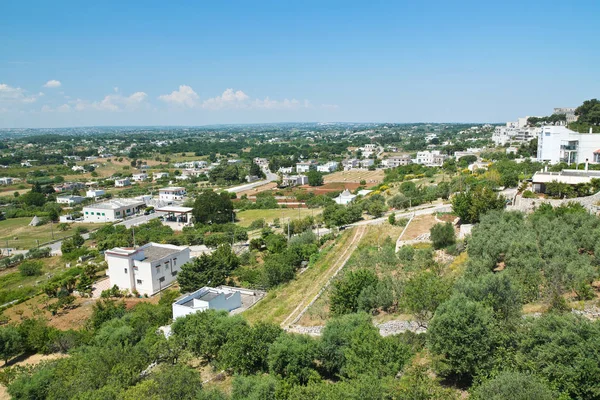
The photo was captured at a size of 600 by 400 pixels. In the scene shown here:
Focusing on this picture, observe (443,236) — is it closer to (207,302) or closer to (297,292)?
(297,292)

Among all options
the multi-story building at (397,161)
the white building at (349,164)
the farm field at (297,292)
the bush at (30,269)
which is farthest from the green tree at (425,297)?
the white building at (349,164)

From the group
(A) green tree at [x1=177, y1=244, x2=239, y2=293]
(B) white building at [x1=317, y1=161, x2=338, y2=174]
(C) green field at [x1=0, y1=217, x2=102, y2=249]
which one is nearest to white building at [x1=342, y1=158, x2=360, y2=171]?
(B) white building at [x1=317, y1=161, x2=338, y2=174]

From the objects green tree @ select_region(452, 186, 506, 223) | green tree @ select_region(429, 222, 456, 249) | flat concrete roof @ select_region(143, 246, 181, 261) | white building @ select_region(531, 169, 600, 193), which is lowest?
flat concrete roof @ select_region(143, 246, 181, 261)

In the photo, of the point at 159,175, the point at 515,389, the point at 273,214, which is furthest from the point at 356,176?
the point at 515,389

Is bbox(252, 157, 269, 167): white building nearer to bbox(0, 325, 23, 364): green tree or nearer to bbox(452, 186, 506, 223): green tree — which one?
bbox(452, 186, 506, 223): green tree

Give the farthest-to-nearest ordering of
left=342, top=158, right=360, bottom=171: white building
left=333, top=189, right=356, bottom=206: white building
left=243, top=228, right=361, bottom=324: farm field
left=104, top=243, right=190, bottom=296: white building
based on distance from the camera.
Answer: left=342, top=158, right=360, bottom=171: white building
left=333, top=189, right=356, bottom=206: white building
left=104, top=243, right=190, bottom=296: white building
left=243, top=228, right=361, bottom=324: farm field

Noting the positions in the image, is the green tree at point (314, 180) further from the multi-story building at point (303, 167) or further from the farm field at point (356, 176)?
the multi-story building at point (303, 167)

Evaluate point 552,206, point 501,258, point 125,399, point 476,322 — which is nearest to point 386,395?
point 476,322
